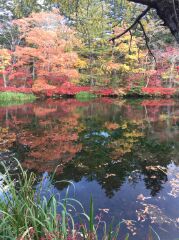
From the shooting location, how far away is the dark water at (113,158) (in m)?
4.28

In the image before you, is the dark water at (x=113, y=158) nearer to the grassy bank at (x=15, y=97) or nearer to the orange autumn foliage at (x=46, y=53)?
the grassy bank at (x=15, y=97)

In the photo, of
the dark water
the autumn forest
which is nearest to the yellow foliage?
the autumn forest

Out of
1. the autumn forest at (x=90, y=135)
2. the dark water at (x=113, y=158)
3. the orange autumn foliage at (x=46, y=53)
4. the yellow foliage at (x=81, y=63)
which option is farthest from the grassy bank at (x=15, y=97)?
the dark water at (x=113, y=158)

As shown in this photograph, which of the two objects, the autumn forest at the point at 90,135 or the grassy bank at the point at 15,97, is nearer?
the autumn forest at the point at 90,135

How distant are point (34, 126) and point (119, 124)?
3.39 meters

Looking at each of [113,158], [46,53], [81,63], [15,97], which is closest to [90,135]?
[113,158]

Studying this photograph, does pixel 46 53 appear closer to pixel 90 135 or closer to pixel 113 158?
pixel 90 135

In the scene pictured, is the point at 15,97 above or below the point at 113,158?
above

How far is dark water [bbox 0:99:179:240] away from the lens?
428 cm

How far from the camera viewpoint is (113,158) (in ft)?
22.6

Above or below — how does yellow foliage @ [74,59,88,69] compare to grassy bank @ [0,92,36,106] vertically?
above

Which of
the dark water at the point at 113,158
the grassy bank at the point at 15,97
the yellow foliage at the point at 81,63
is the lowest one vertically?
the dark water at the point at 113,158

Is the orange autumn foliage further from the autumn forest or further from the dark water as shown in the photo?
the dark water

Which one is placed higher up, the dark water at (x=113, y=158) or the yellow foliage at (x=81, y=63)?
the yellow foliage at (x=81, y=63)
